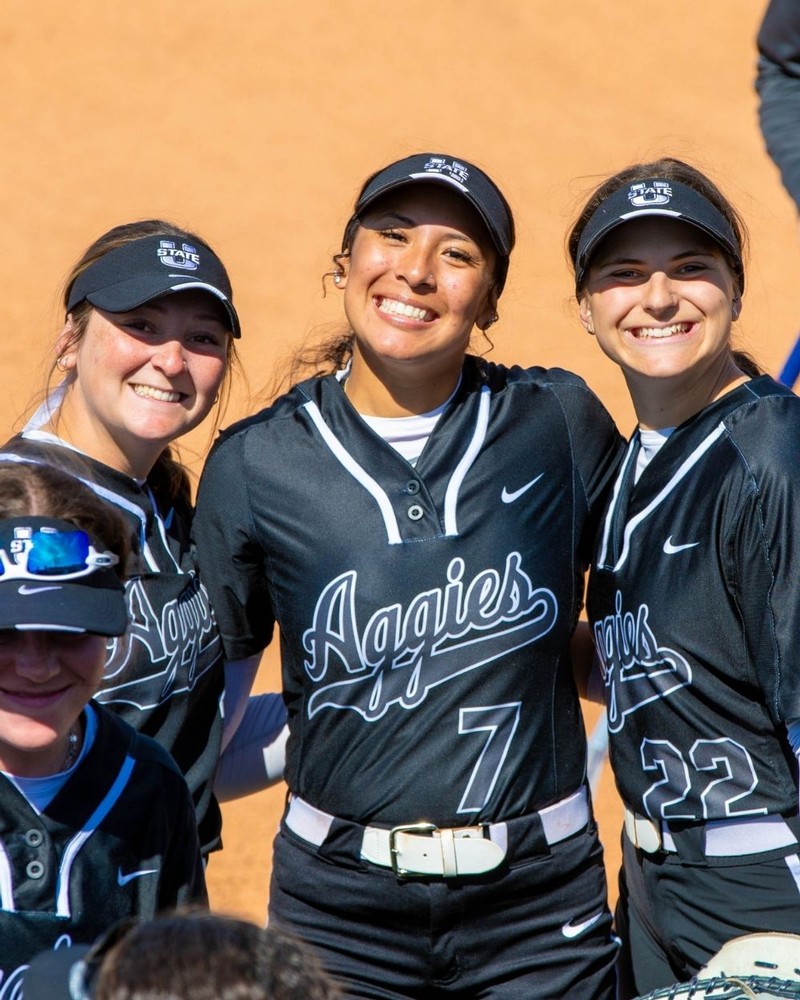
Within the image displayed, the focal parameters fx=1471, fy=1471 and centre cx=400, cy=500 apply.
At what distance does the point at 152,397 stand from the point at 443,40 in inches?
458

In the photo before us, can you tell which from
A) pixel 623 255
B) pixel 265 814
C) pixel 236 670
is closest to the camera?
pixel 623 255

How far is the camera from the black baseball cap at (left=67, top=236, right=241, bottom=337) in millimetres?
3186

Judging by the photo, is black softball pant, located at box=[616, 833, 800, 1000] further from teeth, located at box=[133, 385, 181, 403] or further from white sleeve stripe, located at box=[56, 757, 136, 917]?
teeth, located at box=[133, 385, 181, 403]

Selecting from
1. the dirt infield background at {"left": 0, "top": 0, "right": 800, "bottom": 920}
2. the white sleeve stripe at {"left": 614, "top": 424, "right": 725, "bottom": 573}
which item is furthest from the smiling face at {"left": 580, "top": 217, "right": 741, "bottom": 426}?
the dirt infield background at {"left": 0, "top": 0, "right": 800, "bottom": 920}

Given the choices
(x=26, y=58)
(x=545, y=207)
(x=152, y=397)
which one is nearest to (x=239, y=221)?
(x=545, y=207)

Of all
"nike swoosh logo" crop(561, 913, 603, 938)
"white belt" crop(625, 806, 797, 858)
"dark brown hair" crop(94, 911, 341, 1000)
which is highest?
"dark brown hair" crop(94, 911, 341, 1000)

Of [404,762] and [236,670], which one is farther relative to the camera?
[236,670]

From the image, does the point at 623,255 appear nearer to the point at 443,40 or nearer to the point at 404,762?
the point at 404,762

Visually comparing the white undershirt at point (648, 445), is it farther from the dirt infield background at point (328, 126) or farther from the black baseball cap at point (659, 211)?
the dirt infield background at point (328, 126)

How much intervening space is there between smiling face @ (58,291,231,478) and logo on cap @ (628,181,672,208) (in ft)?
3.13

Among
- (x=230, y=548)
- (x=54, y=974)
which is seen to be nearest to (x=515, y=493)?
(x=230, y=548)

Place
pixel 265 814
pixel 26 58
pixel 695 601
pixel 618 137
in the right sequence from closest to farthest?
pixel 695 601 < pixel 265 814 < pixel 618 137 < pixel 26 58

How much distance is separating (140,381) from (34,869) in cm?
124

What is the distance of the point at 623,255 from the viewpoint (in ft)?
9.98
